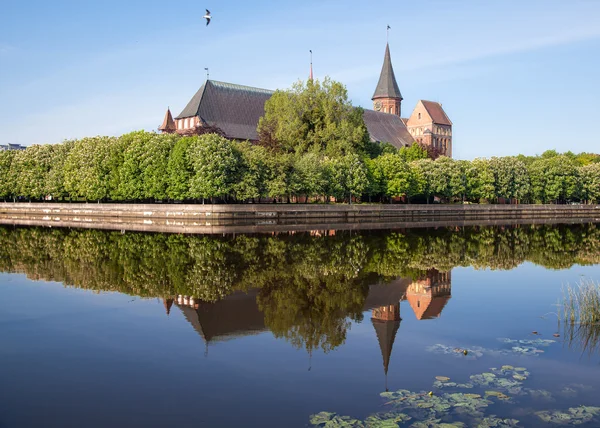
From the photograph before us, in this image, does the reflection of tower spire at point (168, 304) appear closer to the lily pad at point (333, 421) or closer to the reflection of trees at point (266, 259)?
the reflection of trees at point (266, 259)

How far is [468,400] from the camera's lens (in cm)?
813

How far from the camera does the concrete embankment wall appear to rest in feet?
149

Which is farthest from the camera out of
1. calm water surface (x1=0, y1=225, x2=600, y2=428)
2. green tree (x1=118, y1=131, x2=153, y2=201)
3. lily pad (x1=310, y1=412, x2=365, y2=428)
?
green tree (x1=118, y1=131, x2=153, y2=201)

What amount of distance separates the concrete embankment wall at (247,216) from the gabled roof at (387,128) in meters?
35.7

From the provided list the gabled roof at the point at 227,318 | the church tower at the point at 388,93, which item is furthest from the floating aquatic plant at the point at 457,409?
the church tower at the point at 388,93

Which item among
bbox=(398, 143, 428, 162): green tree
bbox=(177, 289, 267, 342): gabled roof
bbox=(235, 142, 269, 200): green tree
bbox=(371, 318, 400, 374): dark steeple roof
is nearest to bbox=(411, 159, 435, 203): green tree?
bbox=(398, 143, 428, 162): green tree

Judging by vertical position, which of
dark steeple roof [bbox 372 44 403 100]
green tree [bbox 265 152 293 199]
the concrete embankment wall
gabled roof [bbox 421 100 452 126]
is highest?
dark steeple roof [bbox 372 44 403 100]


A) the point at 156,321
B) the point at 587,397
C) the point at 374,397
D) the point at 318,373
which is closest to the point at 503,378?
the point at 587,397

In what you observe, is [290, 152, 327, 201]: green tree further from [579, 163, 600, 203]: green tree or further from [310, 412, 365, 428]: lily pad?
[579, 163, 600, 203]: green tree

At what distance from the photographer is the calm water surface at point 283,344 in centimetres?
794

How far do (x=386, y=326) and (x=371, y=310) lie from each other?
1464 mm

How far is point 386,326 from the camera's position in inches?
492

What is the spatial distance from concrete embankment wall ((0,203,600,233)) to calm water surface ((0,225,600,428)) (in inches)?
821

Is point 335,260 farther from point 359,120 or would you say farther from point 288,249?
point 359,120
